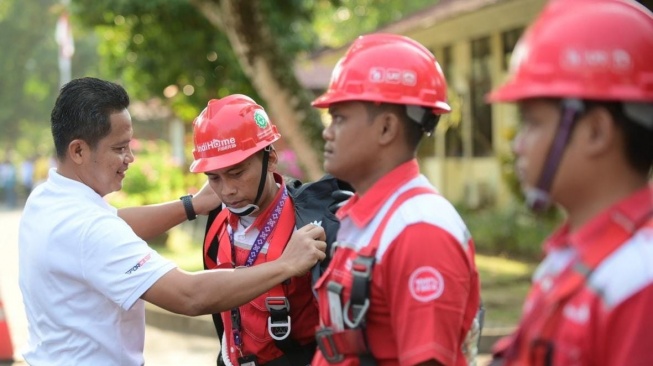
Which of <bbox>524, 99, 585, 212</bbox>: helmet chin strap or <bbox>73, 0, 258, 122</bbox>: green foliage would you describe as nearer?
<bbox>524, 99, 585, 212</bbox>: helmet chin strap

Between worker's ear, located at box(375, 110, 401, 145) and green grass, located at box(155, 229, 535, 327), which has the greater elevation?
worker's ear, located at box(375, 110, 401, 145)

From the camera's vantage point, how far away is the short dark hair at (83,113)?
155 inches

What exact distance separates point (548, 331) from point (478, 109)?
18.1 m

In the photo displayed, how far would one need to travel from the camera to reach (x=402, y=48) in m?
2.96

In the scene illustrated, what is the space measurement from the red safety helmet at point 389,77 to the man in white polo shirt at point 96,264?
0.75 metres

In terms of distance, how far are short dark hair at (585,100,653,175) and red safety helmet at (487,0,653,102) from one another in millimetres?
28

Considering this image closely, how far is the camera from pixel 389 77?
2904mm

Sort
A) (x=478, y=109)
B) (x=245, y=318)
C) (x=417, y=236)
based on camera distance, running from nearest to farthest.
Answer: (x=417, y=236)
(x=245, y=318)
(x=478, y=109)

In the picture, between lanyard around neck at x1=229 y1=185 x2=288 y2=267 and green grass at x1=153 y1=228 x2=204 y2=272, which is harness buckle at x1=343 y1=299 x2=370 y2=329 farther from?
green grass at x1=153 y1=228 x2=204 y2=272

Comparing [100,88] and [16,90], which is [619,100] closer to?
[100,88]

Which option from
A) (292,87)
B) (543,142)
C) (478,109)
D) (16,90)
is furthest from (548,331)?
(16,90)

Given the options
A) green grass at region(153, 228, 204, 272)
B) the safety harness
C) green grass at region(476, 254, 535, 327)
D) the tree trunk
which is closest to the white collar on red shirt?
the safety harness

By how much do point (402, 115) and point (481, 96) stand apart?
16987 mm

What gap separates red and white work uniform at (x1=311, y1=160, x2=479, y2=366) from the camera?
2.70 m
